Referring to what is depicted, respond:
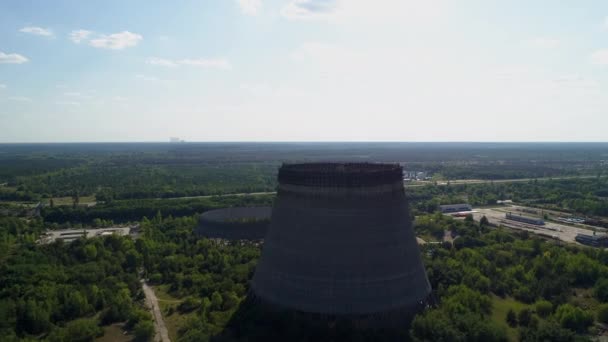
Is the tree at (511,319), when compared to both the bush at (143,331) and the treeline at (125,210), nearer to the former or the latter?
the bush at (143,331)

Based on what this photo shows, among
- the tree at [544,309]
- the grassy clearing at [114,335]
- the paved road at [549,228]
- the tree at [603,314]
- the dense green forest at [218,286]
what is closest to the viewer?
the dense green forest at [218,286]

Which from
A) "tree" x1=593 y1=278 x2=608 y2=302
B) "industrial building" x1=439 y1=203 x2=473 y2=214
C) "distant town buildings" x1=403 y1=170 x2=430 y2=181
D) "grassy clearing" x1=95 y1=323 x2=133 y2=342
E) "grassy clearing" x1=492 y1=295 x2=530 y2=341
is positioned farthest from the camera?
"distant town buildings" x1=403 y1=170 x2=430 y2=181

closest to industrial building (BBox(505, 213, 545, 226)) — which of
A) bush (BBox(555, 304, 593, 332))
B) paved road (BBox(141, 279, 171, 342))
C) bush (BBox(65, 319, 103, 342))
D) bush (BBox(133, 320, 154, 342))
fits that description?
bush (BBox(555, 304, 593, 332))

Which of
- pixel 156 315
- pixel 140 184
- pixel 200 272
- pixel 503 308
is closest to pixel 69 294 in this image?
pixel 156 315

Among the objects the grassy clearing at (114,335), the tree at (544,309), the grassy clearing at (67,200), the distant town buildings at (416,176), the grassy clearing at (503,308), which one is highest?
the tree at (544,309)

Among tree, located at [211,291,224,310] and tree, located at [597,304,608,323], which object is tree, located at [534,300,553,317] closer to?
tree, located at [597,304,608,323]

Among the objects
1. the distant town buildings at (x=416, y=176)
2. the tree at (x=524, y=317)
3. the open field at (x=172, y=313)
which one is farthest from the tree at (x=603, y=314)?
the distant town buildings at (x=416, y=176)

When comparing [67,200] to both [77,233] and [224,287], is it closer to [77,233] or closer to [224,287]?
[77,233]
